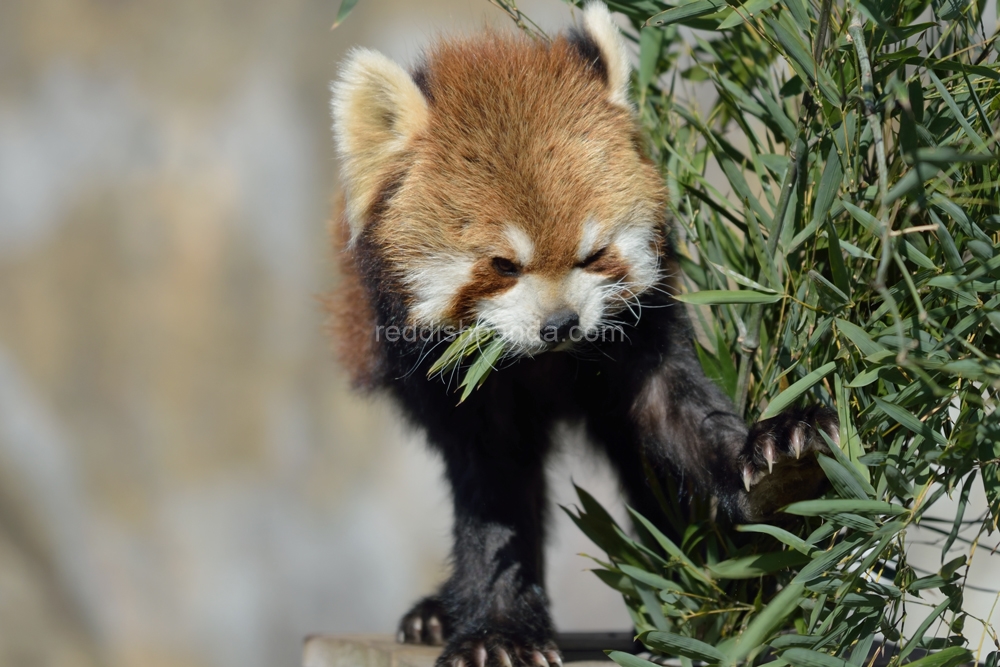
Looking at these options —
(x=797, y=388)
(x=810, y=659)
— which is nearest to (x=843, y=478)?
(x=797, y=388)

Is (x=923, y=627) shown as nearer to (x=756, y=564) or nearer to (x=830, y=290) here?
(x=756, y=564)

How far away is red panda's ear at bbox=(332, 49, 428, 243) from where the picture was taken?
1.92 meters

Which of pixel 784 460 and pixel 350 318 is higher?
pixel 350 318

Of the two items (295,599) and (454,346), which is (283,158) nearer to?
(295,599)

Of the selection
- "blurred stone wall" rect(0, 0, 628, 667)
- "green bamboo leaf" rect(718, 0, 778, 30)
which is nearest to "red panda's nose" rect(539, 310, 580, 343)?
"green bamboo leaf" rect(718, 0, 778, 30)

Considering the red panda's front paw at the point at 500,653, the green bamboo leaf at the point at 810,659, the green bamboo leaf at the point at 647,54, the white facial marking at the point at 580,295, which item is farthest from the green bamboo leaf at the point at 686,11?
the red panda's front paw at the point at 500,653

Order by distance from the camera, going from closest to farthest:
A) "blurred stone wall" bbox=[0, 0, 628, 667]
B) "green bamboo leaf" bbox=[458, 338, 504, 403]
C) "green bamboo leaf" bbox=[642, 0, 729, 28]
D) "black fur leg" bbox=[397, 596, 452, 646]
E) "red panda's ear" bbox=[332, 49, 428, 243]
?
1. "green bamboo leaf" bbox=[642, 0, 729, 28]
2. "green bamboo leaf" bbox=[458, 338, 504, 403]
3. "red panda's ear" bbox=[332, 49, 428, 243]
4. "black fur leg" bbox=[397, 596, 452, 646]
5. "blurred stone wall" bbox=[0, 0, 628, 667]

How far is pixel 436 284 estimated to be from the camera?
6.11 feet

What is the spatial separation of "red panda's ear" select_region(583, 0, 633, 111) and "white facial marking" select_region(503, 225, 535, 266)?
0.43 metres

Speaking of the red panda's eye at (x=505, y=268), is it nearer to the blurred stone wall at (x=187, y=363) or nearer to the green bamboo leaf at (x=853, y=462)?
the green bamboo leaf at (x=853, y=462)

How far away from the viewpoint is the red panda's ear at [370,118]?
192 cm

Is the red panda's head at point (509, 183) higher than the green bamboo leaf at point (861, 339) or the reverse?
higher

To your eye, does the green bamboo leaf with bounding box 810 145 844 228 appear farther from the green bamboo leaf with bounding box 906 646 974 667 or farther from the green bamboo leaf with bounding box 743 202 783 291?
the green bamboo leaf with bounding box 906 646 974 667

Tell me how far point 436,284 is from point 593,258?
1.02 ft
